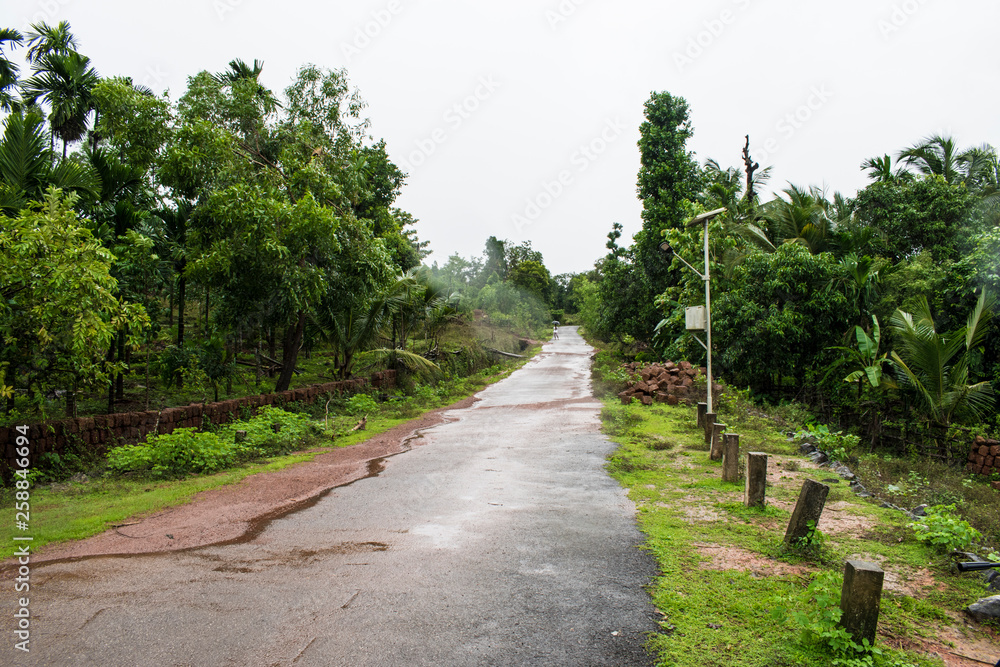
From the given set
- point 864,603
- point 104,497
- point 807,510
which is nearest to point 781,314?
point 807,510

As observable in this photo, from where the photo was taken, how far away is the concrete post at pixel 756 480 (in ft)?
21.7

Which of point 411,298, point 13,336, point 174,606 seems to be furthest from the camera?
point 411,298

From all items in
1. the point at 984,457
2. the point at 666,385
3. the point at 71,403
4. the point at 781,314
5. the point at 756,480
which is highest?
the point at 781,314

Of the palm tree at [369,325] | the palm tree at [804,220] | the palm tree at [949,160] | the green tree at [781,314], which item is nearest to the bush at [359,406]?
the palm tree at [369,325]

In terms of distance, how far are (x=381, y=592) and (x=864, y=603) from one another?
3350 millimetres

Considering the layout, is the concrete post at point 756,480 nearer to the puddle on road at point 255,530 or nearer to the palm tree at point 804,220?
the puddle on road at point 255,530

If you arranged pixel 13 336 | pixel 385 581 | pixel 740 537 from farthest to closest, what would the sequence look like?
pixel 13 336, pixel 740 537, pixel 385 581

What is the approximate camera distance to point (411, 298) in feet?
66.5

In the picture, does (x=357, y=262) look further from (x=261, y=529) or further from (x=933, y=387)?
(x=933, y=387)

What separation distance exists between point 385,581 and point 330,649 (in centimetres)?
104

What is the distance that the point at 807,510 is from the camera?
5.24 meters

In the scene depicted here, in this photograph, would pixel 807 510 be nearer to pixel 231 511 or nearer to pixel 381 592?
pixel 381 592

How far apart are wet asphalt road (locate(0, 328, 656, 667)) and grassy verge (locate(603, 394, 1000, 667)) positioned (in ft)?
0.98

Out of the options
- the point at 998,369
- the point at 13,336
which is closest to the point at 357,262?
the point at 13,336
